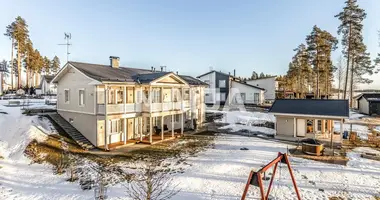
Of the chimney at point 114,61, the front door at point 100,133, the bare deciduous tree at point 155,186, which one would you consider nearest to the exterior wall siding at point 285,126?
the bare deciduous tree at point 155,186

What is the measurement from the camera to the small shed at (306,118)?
59.5ft

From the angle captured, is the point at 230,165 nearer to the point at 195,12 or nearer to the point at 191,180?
the point at 191,180

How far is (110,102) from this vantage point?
55.1ft

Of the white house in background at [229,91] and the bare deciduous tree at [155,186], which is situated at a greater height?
the white house in background at [229,91]

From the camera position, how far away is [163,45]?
101 ft

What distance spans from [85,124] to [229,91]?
2982cm

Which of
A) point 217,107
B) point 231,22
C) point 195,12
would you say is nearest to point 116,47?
point 195,12

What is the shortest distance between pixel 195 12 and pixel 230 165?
19916mm

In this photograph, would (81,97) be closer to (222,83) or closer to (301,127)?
(301,127)

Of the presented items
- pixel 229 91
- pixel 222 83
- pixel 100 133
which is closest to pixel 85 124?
pixel 100 133

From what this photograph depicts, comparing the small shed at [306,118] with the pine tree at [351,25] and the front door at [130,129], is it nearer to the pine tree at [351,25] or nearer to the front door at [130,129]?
the front door at [130,129]

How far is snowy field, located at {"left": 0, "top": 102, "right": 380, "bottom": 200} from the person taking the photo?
9.10m

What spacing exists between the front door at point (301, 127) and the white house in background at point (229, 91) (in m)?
22.5

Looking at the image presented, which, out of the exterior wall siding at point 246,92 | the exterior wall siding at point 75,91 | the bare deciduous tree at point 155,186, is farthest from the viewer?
the exterior wall siding at point 246,92
